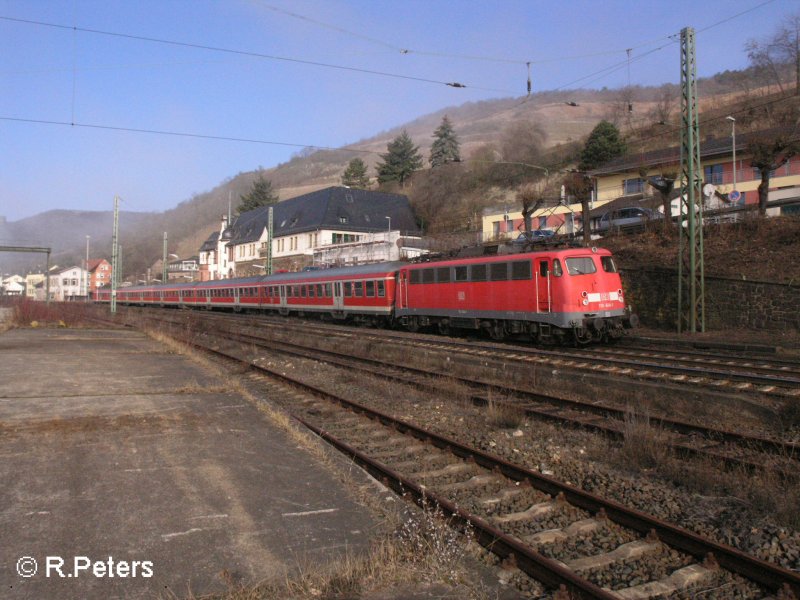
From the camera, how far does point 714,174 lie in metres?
50.2

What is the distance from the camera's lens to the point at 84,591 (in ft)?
12.7

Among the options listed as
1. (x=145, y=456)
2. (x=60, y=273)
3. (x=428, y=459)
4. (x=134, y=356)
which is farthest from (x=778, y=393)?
(x=60, y=273)

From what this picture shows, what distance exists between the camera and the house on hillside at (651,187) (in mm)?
43281

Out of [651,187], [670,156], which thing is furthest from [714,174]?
[651,187]

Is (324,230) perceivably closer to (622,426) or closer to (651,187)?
(651,187)

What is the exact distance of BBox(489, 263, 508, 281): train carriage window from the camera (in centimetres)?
1833

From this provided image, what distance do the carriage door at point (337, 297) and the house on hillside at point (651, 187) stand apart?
54.8ft

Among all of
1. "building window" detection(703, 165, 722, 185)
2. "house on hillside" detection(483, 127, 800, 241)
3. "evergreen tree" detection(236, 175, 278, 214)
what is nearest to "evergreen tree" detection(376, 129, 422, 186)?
"evergreen tree" detection(236, 175, 278, 214)

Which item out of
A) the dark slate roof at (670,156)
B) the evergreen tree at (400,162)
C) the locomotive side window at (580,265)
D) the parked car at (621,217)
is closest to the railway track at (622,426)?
the locomotive side window at (580,265)

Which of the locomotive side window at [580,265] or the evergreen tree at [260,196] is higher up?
the evergreen tree at [260,196]

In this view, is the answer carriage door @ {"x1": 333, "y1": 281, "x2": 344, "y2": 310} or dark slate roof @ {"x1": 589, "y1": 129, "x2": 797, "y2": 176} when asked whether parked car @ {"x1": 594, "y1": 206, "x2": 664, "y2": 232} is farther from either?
carriage door @ {"x1": 333, "y1": 281, "x2": 344, "y2": 310}

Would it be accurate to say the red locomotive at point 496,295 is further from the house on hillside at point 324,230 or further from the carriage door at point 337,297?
the house on hillside at point 324,230

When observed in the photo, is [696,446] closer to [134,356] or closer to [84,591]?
[84,591]
